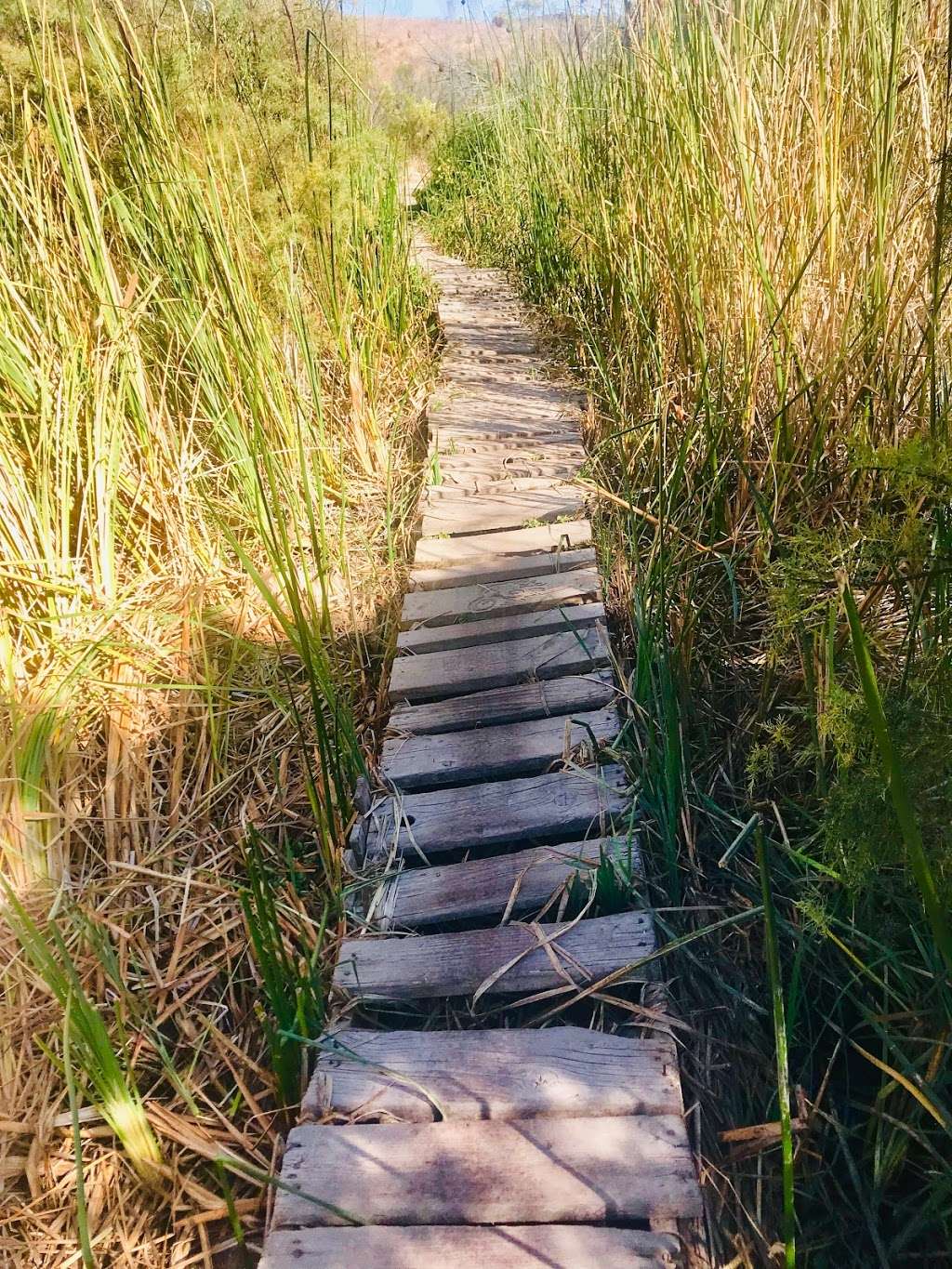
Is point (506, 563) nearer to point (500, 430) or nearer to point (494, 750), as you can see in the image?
point (494, 750)

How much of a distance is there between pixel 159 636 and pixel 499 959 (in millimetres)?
1095

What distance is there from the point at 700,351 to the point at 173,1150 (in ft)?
6.52

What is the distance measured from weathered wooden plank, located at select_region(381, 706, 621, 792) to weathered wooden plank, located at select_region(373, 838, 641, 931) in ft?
0.73

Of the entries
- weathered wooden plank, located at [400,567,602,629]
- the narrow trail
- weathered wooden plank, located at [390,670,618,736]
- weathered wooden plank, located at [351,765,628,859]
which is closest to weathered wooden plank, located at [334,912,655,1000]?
the narrow trail

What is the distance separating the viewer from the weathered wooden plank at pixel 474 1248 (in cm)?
105

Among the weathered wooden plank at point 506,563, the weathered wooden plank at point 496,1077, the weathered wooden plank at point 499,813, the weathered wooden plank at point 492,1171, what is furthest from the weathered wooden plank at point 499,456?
the weathered wooden plank at point 492,1171

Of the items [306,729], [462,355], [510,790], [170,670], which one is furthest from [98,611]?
[462,355]

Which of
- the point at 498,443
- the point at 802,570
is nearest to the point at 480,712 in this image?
the point at 802,570

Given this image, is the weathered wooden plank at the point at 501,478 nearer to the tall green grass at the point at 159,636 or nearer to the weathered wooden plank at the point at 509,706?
the tall green grass at the point at 159,636

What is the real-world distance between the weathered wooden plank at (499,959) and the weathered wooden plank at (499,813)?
213 millimetres

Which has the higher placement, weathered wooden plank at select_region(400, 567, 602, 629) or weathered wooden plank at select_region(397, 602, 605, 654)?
weathered wooden plank at select_region(400, 567, 602, 629)

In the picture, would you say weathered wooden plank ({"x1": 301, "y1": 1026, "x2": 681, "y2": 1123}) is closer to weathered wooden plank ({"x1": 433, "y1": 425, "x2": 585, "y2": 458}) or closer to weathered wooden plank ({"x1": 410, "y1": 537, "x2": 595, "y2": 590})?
weathered wooden plank ({"x1": 410, "y1": 537, "x2": 595, "y2": 590})

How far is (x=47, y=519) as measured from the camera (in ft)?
6.14

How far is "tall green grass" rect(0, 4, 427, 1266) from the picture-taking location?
4.45 ft
